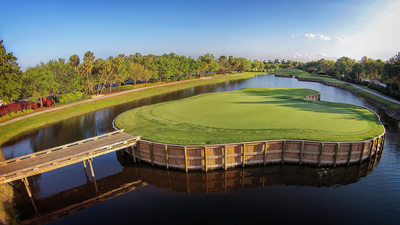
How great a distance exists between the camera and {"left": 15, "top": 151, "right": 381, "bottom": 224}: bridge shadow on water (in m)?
19.7

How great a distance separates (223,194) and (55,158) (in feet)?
55.6

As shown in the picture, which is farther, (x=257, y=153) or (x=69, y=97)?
(x=69, y=97)

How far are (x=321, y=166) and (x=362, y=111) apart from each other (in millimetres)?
19740

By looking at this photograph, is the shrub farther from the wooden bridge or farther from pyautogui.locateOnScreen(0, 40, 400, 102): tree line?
the wooden bridge

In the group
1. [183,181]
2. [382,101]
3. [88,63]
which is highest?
[88,63]

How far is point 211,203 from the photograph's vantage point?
19.0 meters

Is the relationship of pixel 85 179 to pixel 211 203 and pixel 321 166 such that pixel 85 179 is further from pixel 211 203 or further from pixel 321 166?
pixel 321 166

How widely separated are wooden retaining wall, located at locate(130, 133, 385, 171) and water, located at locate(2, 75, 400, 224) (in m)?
0.95

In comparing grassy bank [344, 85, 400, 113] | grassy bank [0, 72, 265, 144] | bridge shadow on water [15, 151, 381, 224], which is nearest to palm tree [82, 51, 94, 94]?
grassy bank [0, 72, 265, 144]

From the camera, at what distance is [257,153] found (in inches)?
952

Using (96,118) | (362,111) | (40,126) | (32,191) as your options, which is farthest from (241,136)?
(40,126)

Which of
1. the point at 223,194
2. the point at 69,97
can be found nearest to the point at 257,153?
the point at 223,194

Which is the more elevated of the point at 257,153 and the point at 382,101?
the point at 257,153

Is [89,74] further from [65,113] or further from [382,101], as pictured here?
[382,101]
